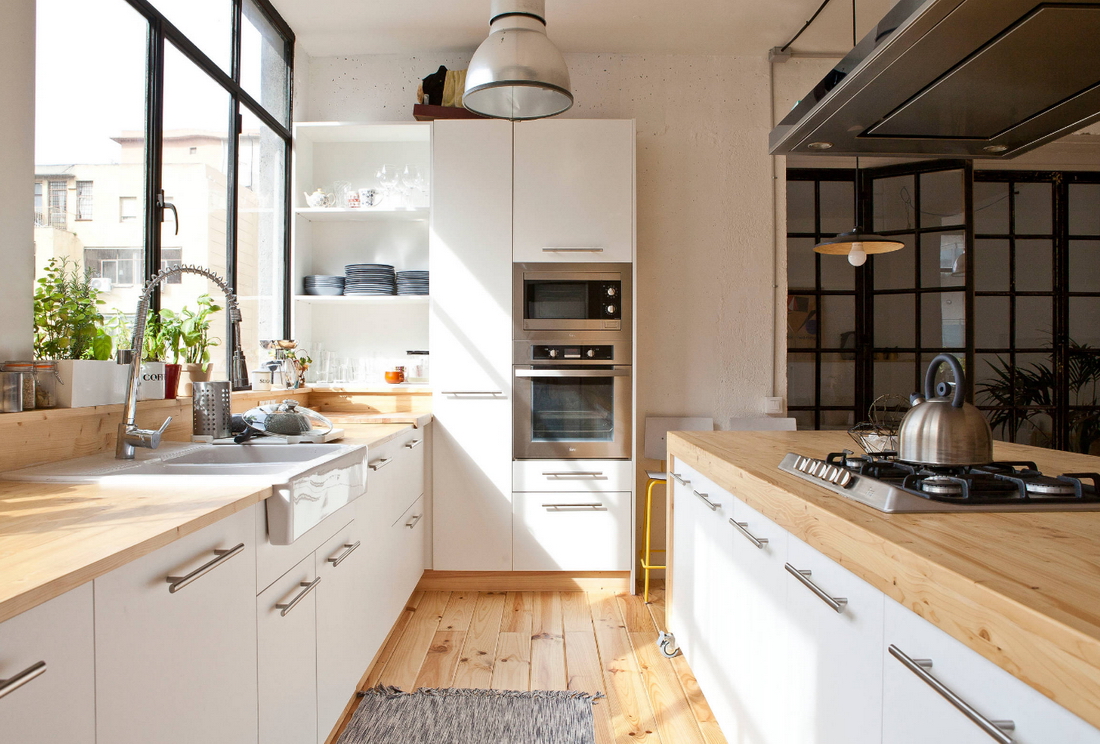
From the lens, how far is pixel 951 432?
47.0 inches

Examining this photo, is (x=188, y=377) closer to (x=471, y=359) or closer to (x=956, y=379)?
(x=471, y=359)

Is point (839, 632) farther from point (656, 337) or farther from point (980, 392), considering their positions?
point (980, 392)

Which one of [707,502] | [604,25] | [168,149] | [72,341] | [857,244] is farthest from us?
[604,25]

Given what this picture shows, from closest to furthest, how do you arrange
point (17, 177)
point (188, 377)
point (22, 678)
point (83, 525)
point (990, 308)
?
point (22, 678) < point (83, 525) < point (17, 177) < point (188, 377) < point (990, 308)

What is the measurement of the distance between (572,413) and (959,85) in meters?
2.21

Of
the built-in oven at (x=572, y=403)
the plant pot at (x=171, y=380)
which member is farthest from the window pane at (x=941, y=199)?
the plant pot at (x=171, y=380)

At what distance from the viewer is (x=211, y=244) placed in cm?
270

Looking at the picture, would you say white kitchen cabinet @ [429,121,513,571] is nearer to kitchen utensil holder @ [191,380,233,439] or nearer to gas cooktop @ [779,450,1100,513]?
kitchen utensil holder @ [191,380,233,439]

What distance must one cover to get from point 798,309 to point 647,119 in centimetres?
152

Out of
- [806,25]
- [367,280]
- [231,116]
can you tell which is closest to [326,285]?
[367,280]

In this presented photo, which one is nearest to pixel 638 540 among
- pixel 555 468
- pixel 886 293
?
pixel 555 468

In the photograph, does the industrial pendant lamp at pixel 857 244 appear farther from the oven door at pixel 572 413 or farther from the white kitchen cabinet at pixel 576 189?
the oven door at pixel 572 413

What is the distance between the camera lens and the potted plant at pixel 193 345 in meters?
2.22

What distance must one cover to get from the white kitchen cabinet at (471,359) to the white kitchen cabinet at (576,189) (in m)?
0.12
